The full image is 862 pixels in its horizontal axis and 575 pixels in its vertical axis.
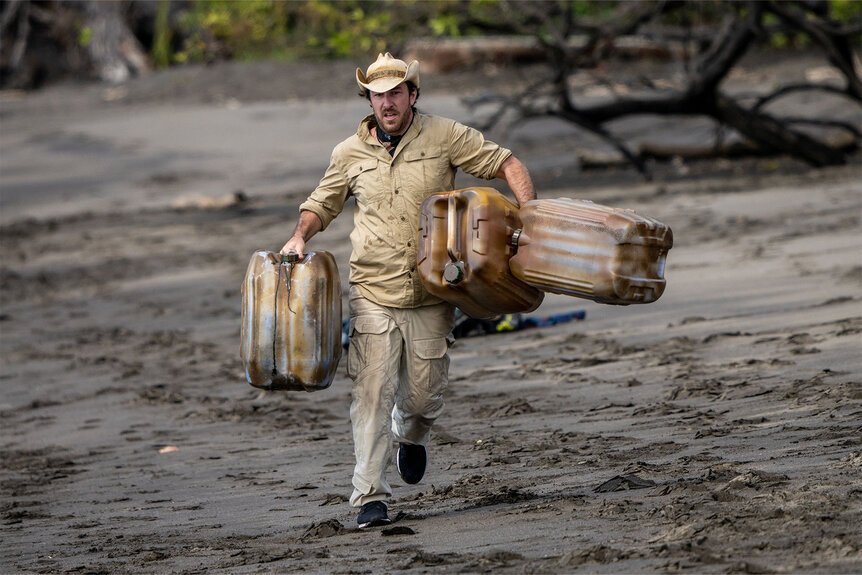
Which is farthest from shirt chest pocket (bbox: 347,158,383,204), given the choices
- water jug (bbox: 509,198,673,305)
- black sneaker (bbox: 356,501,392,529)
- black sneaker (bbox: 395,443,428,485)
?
black sneaker (bbox: 356,501,392,529)

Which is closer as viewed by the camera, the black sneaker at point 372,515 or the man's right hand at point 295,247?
the black sneaker at point 372,515

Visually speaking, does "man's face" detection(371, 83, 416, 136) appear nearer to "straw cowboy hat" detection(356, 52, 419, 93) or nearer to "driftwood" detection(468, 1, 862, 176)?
"straw cowboy hat" detection(356, 52, 419, 93)

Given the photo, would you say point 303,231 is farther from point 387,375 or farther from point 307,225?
point 387,375

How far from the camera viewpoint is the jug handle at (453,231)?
4.79m

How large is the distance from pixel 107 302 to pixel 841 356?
7.08m

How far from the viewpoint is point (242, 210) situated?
15516 mm

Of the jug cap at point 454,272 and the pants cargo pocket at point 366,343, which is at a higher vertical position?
A: the jug cap at point 454,272

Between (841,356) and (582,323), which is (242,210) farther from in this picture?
(841,356)

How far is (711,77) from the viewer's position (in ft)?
45.0

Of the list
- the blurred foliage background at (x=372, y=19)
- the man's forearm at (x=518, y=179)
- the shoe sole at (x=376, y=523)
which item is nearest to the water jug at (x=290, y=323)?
the shoe sole at (x=376, y=523)

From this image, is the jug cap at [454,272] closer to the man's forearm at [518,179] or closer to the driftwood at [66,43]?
the man's forearm at [518,179]

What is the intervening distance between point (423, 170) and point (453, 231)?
0.38 m

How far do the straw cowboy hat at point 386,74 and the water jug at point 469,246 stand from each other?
0.48 metres

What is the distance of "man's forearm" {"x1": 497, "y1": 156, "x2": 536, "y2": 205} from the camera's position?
197 inches
